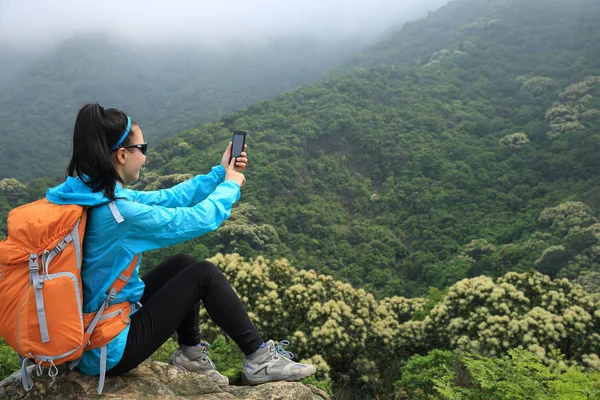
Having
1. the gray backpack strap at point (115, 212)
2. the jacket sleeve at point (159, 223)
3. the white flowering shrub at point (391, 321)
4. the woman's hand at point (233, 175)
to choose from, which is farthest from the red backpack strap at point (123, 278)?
the white flowering shrub at point (391, 321)

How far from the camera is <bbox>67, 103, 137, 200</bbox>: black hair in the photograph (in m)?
2.37

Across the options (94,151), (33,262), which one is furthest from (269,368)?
(94,151)

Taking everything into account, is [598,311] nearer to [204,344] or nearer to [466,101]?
[204,344]

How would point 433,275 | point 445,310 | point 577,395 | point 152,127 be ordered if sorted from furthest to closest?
point 152,127, point 433,275, point 445,310, point 577,395

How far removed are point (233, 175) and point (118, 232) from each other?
0.83 meters

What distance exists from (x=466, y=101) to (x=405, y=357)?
43.6 m

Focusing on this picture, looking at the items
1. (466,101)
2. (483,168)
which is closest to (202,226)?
(483,168)

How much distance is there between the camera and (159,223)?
2.38 meters

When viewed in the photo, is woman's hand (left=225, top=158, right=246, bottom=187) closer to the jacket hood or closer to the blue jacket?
the blue jacket

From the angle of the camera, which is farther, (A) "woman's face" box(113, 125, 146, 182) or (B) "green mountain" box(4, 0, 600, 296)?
(B) "green mountain" box(4, 0, 600, 296)

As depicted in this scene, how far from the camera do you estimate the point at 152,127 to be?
232 ft

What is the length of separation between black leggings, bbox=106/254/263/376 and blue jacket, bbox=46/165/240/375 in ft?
0.37

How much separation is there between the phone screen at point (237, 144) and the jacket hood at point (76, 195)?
3.08 ft

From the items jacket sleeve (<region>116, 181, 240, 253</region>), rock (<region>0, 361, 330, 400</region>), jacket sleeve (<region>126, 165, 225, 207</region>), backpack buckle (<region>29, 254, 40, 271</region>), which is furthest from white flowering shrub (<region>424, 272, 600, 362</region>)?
backpack buckle (<region>29, 254, 40, 271</region>)
